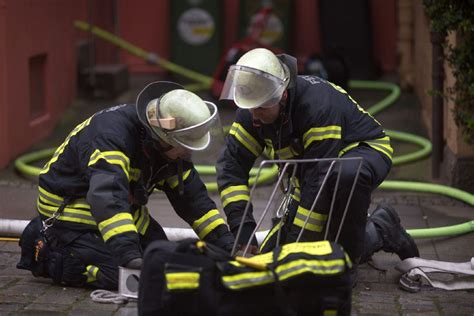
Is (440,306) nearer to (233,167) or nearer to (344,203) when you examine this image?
(344,203)

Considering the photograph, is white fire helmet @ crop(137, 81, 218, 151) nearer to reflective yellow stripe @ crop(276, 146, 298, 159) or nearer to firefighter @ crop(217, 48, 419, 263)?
firefighter @ crop(217, 48, 419, 263)

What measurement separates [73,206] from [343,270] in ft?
5.83

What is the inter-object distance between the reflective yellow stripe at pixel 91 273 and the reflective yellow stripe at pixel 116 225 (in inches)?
19.3

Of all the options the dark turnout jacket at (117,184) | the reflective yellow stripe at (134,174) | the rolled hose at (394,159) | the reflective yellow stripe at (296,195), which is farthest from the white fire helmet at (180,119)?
the rolled hose at (394,159)

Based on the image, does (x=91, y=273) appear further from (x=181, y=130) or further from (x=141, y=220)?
(x=181, y=130)

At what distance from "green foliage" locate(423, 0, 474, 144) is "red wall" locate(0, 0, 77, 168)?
354 centimetres

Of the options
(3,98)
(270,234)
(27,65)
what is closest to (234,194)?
(270,234)

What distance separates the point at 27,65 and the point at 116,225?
14.4 feet

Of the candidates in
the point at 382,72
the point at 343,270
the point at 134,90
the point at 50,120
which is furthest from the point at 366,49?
the point at 343,270

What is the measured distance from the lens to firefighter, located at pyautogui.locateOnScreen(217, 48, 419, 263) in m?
5.38

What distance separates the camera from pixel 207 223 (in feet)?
19.0

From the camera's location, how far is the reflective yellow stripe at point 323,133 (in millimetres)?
5445

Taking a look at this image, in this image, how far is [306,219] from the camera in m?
5.37

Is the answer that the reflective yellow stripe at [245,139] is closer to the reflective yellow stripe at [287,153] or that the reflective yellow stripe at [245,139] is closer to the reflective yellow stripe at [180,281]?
the reflective yellow stripe at [287,153]
